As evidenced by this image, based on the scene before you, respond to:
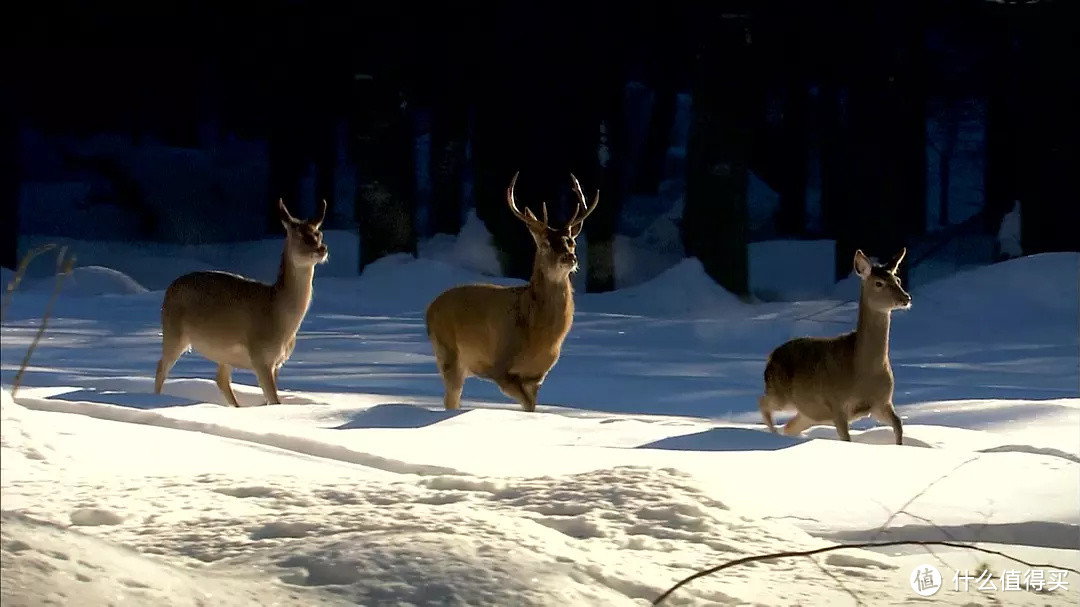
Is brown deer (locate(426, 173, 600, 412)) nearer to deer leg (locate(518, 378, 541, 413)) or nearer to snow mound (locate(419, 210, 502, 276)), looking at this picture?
deer leg (locate(518, 378, 541, 413))

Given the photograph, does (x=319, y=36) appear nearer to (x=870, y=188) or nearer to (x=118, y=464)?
(x=870, y=188)

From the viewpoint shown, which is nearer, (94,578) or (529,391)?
(94,578)

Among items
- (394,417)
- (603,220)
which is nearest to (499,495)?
(394,417)

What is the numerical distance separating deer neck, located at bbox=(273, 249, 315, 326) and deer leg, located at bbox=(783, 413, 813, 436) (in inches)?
94.3

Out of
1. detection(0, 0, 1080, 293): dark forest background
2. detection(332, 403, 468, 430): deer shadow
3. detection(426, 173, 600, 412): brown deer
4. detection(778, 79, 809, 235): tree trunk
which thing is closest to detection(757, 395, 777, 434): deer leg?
detection(426, 173, 600, 412): brown deer

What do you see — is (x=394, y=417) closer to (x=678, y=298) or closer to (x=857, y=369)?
(x=857, y=369)

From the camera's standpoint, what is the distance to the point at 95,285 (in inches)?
620

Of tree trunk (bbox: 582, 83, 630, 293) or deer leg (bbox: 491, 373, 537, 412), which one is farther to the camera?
tree trunk (bbox: 582, 83, 630, 293)

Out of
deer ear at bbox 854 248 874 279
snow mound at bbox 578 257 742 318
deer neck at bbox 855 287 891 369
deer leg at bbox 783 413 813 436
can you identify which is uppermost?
deer ear at bbox 854 248 874 279

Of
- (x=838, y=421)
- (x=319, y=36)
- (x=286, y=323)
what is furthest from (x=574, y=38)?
(x=838, y=421)

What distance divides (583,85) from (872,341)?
968 centimetres

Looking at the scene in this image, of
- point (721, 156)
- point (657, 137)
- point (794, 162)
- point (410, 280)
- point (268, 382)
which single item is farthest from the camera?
point (657, 137)

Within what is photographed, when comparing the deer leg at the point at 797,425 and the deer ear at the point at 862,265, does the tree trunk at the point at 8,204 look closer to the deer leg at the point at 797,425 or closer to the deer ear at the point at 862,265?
the deer leg at the point at 797,425

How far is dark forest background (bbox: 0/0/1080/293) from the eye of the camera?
48.1 ft
